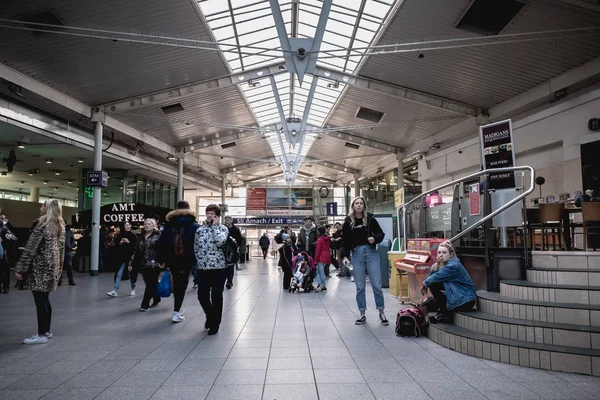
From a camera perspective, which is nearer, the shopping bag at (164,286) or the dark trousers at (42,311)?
the dark trousers at (42,311)

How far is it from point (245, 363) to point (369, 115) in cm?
1595

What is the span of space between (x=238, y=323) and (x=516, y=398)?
3.46 m

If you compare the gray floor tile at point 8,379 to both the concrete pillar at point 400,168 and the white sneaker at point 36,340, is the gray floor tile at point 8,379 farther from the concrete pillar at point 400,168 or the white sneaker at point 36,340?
the concrete pillar at point 400,168

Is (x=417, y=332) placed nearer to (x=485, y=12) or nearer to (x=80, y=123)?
(x=485, y=12)

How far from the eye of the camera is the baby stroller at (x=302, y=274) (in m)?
8.87

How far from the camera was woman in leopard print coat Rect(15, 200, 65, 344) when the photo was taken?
4305 mm

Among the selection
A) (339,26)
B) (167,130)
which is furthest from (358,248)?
(167,130)

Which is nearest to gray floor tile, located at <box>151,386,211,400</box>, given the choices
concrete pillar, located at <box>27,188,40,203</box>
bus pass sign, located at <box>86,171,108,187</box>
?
bus pass sign, located at <box>86,171,108,187</box>

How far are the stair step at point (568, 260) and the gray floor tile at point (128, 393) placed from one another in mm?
4264

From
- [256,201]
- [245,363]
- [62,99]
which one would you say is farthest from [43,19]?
[256,201]

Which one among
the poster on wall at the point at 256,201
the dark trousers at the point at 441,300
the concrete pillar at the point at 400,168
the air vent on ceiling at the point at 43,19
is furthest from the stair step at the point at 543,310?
the poster on wall at the point at 256,201

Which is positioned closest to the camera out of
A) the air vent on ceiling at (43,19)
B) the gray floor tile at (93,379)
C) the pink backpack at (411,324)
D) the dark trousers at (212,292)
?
the gray floor tile at (93,379)

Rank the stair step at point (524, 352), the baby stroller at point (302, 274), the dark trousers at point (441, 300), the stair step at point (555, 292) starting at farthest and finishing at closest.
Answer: the baby stroller at point (302, 274), the dark trousers at point (441, 300), the stair step at point (555, 292), the stair step at point (524, 352)

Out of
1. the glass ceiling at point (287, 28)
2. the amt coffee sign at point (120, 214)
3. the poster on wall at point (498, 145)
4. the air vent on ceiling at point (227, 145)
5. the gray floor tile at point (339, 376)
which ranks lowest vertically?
the gray floor tile at point (339, 376)
